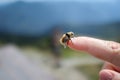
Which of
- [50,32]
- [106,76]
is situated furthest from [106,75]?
[50,32]

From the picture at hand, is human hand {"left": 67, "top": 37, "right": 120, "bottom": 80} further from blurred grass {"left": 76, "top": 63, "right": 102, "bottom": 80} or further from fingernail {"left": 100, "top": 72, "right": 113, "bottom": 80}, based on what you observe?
blurred grass {"left": 76, "top": 63, "right": 102, "bottom": 80}

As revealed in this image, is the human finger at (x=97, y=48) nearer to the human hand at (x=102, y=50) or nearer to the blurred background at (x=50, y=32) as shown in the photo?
the human hand at (x=102, y=50)

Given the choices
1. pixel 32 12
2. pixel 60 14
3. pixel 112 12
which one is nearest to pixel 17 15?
pixel 32 12

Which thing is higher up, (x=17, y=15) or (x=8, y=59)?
(x=17, y=15)

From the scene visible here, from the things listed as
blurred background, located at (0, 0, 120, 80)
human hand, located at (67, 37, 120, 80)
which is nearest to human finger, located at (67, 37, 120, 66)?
human hand, located at (67, 37, 120, 80)

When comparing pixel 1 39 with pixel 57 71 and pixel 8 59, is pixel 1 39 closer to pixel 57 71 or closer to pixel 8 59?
pixel 8 59

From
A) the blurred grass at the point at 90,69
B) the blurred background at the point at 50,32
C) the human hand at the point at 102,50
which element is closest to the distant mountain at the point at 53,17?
the blurred background at the point at 50,32
